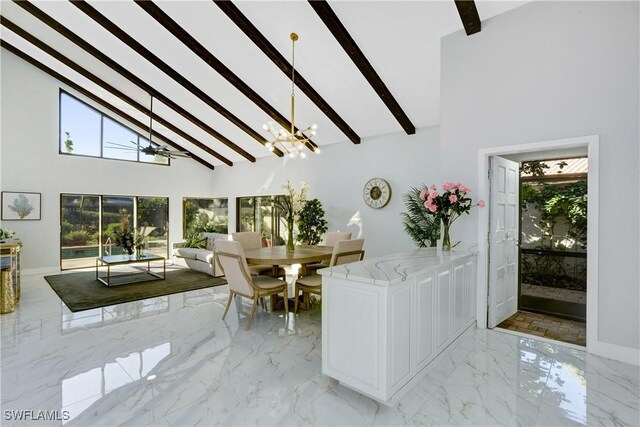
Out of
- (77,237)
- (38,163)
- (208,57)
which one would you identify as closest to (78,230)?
(77,237)

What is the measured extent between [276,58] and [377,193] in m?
2.98

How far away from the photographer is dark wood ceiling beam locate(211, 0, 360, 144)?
12.6 feet

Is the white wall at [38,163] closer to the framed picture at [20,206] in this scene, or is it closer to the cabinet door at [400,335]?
the framed picture at [20,206]

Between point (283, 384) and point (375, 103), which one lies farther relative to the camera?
point (375, 103)

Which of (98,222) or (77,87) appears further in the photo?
(98,222)

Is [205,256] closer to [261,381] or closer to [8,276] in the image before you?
[8,276]

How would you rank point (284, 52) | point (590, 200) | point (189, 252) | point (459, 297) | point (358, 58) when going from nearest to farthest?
point (590, 200) < point (459, 297) < point (358, 58) < point (284, 52) < point (189, 252)

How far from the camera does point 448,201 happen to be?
11.2 feet

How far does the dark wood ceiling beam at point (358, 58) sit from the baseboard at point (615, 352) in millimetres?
3842

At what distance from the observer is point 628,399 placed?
7.25 feet

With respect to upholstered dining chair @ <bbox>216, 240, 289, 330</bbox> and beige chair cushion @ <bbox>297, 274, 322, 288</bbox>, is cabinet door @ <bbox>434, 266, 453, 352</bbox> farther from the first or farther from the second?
upholstered dining chair @ <bbox>216, 240, 289, 330</bbox>

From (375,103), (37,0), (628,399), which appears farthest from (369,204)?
(37,0)

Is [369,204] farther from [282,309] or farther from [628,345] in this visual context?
[628,345]

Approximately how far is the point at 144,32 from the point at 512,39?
5.00m
